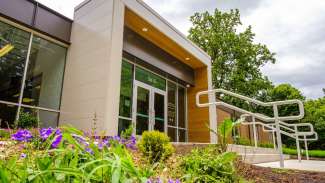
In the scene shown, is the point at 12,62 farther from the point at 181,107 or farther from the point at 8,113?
the point at 181,107

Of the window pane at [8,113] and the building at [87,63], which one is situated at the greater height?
the building at [87,63]

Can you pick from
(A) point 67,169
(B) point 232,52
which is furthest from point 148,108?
(B) point 232,52

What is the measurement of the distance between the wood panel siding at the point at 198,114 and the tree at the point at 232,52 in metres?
8.09

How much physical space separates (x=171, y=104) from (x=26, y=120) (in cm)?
582

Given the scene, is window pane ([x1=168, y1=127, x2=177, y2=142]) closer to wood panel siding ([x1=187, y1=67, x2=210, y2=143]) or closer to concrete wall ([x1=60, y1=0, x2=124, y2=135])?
wood panel siding ([x1=187, y1=67, x2=210, y2=143])

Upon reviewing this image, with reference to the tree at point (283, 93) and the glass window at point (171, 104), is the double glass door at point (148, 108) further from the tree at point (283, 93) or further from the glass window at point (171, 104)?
the tree at point (283, 93)

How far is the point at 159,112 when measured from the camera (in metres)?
8.78

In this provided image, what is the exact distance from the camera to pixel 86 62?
6.21m

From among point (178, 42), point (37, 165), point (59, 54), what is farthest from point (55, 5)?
point (37, 165)

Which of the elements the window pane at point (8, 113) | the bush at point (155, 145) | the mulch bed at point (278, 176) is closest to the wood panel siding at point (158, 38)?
the window pane at point (8, 113)

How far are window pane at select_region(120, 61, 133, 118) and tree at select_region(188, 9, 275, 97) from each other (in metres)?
12.0

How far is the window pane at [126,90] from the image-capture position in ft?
23.7

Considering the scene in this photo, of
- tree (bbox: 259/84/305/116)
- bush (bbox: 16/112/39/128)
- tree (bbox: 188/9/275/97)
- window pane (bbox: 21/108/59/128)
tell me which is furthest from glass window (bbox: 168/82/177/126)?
tree (bbox: 259/84/305/116)

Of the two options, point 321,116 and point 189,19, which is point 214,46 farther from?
point 321,116
